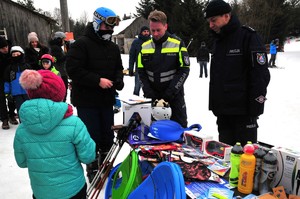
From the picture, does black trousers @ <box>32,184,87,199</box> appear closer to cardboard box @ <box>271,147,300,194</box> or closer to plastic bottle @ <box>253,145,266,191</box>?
plastic bottle @ <box>253,145,266,191</box>

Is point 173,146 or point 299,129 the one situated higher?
point 173,146

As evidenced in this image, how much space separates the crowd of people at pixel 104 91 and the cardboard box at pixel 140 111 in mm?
265

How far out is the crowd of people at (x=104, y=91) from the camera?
176cm

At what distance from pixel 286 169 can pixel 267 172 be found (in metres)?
0.12

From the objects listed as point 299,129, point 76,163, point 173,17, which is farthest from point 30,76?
point 173,17

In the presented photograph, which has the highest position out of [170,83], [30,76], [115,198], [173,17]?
[173,17]

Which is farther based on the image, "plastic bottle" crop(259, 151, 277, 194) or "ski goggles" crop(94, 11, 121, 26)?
"ski goggles" crop(94, 11, 121, 26)

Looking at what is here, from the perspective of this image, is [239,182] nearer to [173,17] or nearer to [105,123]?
[105,123]

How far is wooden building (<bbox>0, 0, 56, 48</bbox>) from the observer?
13.2 metres

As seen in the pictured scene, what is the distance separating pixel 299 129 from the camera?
480cm

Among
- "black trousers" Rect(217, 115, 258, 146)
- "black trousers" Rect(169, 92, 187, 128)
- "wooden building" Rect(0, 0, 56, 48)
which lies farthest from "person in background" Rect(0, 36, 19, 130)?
"wooden building" Rect(0, 0, 56, 48)

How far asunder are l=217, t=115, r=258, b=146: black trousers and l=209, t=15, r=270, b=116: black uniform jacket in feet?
0.30

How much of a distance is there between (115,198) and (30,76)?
113 centimetres

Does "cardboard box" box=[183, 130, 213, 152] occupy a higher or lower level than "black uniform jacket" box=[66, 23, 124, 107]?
lower
